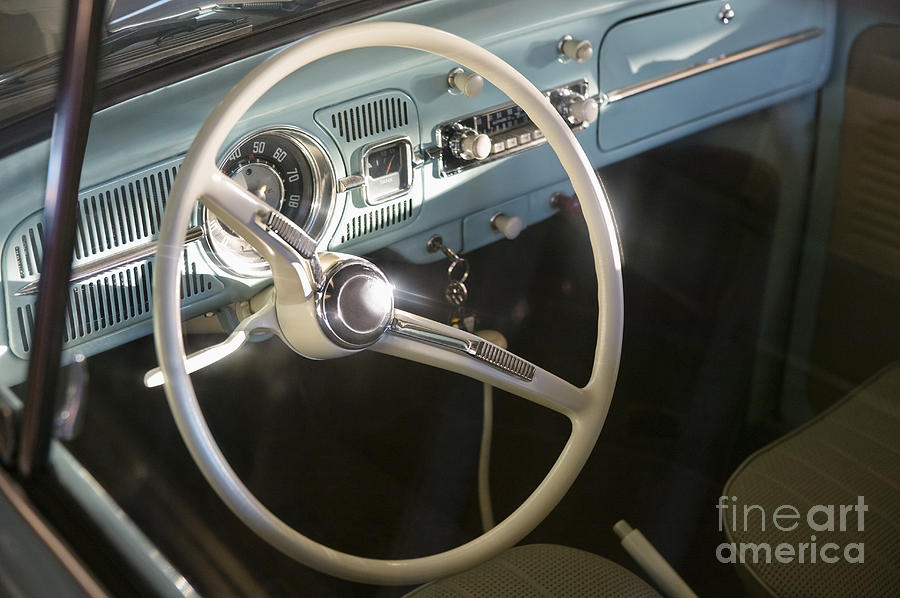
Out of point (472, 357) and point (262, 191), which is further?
point (262, 191)

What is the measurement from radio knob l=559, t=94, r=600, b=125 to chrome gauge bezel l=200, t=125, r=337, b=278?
0.38 m

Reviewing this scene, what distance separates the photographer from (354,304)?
88 centimetres

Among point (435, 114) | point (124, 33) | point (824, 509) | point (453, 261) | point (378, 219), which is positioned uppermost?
point (124, 33)

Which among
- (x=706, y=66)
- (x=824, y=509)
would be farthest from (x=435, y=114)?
(x=824, y=509)

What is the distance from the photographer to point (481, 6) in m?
1.22

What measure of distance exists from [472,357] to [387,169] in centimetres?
32

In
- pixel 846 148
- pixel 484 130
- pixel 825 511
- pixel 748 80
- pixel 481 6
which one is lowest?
pixel 825 511

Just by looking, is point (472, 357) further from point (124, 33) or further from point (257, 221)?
point (124, 33)

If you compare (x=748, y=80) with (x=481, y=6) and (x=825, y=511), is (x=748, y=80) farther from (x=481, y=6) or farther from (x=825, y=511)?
(x=825, y=511)

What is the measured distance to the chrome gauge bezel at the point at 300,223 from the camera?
Answer: 39.8 inches

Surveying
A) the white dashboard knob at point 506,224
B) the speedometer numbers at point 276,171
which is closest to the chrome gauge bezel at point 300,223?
the speedometer numbers at point 276,171

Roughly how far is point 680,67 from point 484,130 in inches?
17.3

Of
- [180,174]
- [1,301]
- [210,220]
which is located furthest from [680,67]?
[1,301]

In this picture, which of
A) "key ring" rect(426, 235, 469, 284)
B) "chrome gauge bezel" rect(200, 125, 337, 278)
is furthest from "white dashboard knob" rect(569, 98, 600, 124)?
"chrome gauge bezel" rect(200, 125, 337, 278)
